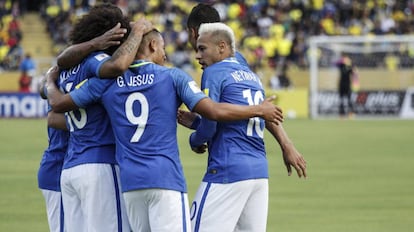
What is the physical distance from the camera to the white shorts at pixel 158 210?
7121mm

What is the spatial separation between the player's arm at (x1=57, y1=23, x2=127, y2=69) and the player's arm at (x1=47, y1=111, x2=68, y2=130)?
442 mm

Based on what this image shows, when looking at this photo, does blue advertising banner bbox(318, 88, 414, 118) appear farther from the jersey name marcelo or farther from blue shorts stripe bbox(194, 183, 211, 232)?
the jersey name marcelo

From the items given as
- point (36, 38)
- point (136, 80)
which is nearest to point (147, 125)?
point (136, 80)

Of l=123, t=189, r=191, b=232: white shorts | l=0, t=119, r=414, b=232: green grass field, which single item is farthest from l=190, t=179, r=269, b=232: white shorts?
l=0, t=119, r=414, b=232: green grass field

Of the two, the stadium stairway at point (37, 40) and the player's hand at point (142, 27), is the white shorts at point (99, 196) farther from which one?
the stadium stairway at point (37, 40)

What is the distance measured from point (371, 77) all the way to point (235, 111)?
3110cm

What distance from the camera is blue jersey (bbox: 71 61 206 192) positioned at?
718 cm

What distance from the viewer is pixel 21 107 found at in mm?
36250

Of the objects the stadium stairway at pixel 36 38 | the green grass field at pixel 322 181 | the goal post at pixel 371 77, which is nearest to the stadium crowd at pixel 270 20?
the stadium stairway at pixel 36 38

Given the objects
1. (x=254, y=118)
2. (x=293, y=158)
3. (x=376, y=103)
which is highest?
(x=254, y=118)

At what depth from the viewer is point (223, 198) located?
25.4ft

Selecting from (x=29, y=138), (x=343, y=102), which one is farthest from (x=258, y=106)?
(x=343, y=102)

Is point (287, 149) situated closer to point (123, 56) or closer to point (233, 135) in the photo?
point (233, 135)

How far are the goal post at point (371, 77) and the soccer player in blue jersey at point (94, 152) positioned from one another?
1184 inches
